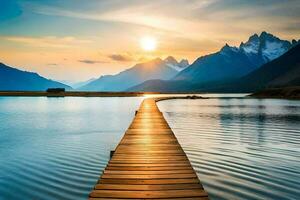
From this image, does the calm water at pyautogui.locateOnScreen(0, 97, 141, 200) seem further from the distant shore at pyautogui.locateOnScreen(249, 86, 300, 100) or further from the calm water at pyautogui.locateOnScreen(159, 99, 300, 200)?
the distant shore at pyautogui.locateOnScreen(249, 86, 300, 100)

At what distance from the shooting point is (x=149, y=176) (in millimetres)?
12477

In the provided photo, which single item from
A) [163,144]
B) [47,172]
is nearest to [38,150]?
[47,172]

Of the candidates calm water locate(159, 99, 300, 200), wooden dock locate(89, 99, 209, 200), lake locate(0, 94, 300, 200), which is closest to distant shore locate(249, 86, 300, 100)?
lake locate(0, 94, 300, 200)

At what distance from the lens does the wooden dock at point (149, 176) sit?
10.4 meters

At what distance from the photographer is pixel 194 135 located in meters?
32.9

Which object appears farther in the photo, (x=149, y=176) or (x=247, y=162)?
(x=247, y=162)

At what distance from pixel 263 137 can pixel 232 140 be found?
370 centimetres

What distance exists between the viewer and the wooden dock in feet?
34.1

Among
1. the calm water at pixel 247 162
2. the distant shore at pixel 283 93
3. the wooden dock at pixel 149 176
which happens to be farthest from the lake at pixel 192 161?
the distant shore at pixel 283 93

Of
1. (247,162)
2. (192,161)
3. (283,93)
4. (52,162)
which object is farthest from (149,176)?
(283,93)

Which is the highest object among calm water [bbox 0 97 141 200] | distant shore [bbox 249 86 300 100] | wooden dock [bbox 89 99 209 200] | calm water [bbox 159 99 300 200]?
distant shore [bbox 249 86 300 100]

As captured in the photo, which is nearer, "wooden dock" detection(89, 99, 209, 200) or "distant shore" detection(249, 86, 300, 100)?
"wooden dock" detection(89, 99, 209, 200)

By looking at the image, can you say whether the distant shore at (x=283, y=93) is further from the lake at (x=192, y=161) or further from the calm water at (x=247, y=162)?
the calm water at (x=247, y=162)

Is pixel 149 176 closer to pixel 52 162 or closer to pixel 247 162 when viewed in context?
pixel 247 162
